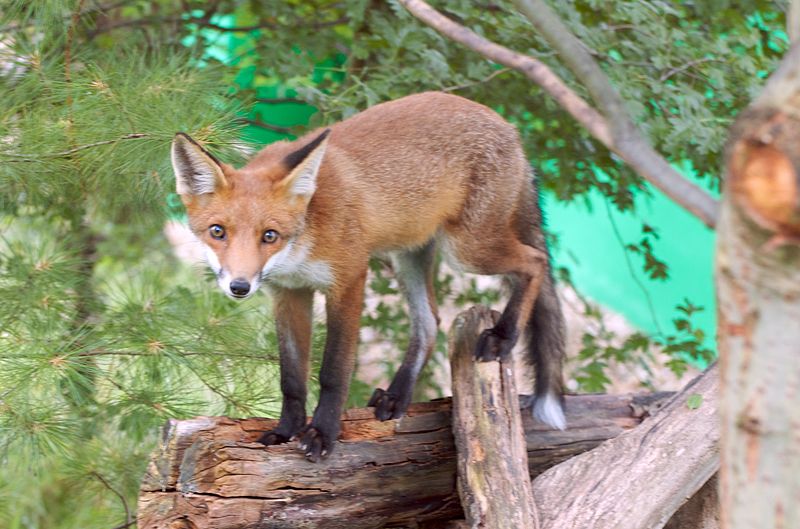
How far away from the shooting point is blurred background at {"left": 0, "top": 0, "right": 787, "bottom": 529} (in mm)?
3748

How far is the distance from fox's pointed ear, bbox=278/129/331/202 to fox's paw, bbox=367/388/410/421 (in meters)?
0.93

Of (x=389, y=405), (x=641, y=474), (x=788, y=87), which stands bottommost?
(x=389, y=405)

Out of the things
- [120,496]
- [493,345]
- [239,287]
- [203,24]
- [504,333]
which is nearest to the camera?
[239,287]

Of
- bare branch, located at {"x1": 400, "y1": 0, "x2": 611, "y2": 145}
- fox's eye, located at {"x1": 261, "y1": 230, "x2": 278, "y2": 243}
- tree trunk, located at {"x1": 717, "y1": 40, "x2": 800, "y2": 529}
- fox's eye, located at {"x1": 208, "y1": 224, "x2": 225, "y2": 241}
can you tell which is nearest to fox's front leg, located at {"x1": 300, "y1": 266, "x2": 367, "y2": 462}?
fox's eye, located at {"x1": 261, "y1": 230, "x2": 278, "y2": 243}

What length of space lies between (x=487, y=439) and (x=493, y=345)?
0.42 metres

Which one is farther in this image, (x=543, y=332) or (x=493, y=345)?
(x=543, y=332)

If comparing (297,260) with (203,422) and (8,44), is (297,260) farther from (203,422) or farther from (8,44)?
(8,44)

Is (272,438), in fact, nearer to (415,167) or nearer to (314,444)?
(314,444)

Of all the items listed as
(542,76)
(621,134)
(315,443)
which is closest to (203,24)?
(315,443)

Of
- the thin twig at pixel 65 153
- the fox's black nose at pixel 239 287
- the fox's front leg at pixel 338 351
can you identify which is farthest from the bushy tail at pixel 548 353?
the thin twig at pixel 65 153

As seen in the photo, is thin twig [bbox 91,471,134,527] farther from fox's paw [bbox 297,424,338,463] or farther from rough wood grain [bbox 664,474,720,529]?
rough wood grain [bbox 664,474,720,529]

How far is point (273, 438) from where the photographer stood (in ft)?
10.9

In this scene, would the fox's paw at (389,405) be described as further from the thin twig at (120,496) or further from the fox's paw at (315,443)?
the thin twig at (120,496)

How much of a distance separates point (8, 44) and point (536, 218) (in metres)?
2.48
